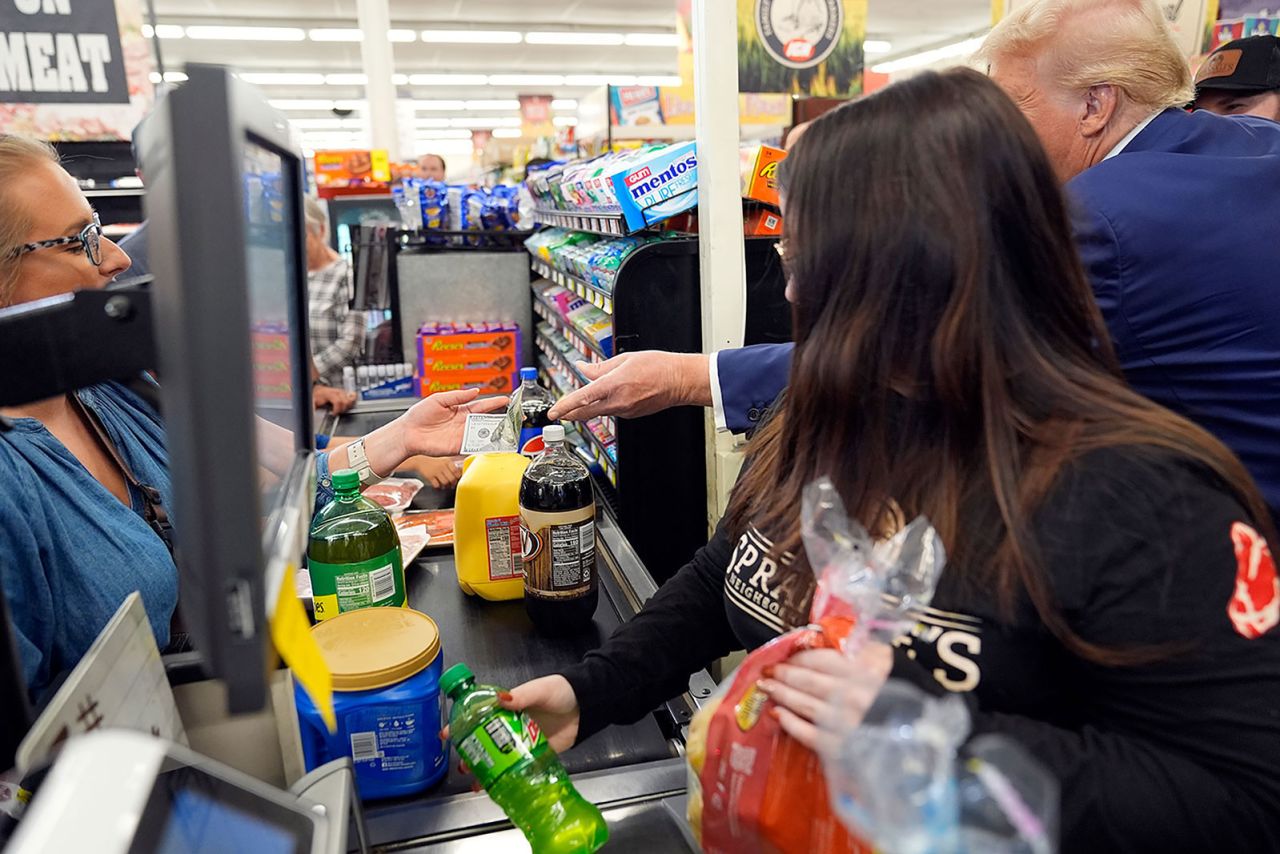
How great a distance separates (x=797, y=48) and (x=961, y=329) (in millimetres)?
1981

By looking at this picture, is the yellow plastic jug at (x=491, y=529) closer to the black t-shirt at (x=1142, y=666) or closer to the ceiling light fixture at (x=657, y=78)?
the black t-shirt at (x=1142, y=666)

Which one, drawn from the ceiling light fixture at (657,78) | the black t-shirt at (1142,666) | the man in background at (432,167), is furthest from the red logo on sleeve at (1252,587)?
the ceiling light fixture at (657,78)

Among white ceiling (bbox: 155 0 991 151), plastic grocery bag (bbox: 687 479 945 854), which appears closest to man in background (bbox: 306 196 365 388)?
plastic grocery bag (bbox: 687 479 945 854)

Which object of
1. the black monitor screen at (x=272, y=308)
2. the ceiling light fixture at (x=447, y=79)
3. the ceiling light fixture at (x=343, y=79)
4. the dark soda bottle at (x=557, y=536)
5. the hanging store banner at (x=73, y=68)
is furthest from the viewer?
the ceiling light fixture at (x=447, y=79)

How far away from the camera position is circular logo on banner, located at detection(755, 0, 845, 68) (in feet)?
8.14

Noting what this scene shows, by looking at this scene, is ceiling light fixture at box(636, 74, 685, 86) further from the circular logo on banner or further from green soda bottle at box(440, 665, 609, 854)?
green soda bottle at box(440, 665, 609, 854)

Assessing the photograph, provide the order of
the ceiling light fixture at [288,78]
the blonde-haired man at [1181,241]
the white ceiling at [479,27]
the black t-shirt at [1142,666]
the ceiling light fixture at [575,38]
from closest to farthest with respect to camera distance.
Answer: the black t-shirt at [1142,666]
the blonde-haired man at [1181,241]
the white ceiling at [479,27]
the ceiling light fixture at [575,38]
the ceiling light fixture at [288,78]

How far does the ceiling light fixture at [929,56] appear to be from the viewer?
55.7ft

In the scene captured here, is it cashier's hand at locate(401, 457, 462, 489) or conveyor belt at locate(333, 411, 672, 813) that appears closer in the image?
conveyor belt at locate(333, 411, 672, 813)

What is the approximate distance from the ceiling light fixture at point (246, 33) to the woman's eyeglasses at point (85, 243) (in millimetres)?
15719

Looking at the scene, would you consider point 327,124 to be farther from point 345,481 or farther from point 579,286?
point 345,481

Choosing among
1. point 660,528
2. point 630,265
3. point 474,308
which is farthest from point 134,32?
point 660,528

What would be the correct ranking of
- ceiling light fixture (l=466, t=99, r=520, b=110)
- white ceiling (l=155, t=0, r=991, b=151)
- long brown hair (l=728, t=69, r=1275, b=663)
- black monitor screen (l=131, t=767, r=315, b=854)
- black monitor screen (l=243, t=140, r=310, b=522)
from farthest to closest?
ceiling light fixture (l=466, t=99, r=520, b=110) < white ceiling (l=155, t=0, r=991, b=151) < long brown hair (l=728, t=69, r=1275, b=663) < black monitor screen (l=131, t=767, r=315, b=854) < black monitor screen (l=243, t=140, r=310, b=522)

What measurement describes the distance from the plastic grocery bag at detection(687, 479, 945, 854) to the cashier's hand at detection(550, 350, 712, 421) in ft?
3.40
